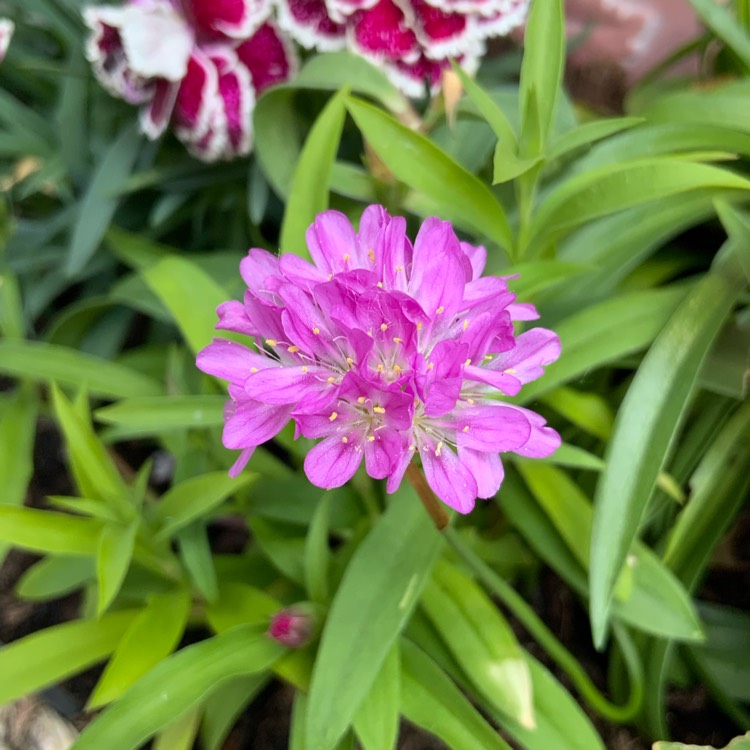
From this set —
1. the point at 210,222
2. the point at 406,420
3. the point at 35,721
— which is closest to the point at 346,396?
the point at 406,420

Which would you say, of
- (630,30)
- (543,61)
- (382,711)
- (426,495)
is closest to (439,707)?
(382,711)

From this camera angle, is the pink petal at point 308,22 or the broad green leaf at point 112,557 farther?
the pink petal at point 308,22

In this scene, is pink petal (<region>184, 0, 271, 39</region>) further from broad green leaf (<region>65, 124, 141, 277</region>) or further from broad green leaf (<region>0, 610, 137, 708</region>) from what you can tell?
broad green leaf (<region>0, 610, 137, 708</region>)

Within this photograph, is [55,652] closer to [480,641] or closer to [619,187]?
[480,641]

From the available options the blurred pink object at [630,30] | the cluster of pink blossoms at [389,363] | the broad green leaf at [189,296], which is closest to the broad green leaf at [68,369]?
the broad green leaf at [189,296]

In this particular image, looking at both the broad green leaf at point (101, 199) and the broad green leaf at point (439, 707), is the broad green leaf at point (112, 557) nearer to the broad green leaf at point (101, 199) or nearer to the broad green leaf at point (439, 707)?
the broad green leaf at point (439, 707)

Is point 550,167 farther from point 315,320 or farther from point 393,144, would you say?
point 315,320

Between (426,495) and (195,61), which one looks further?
(195,61)
